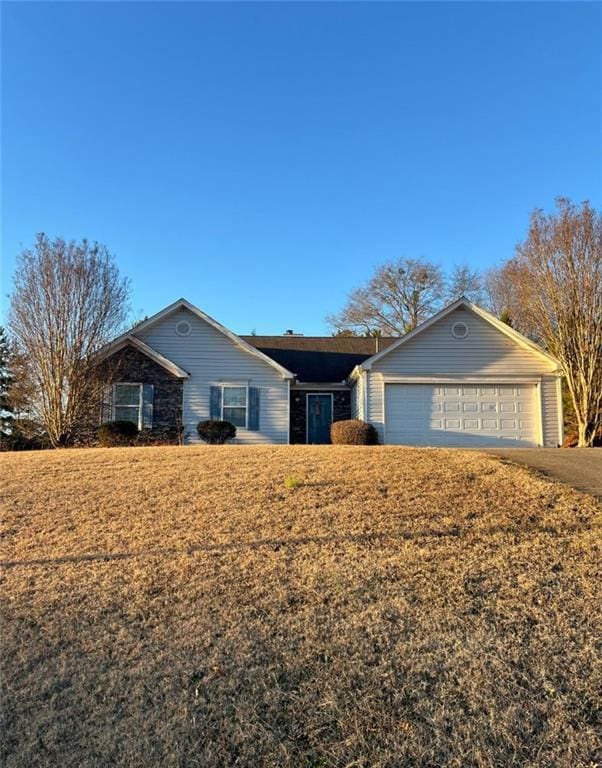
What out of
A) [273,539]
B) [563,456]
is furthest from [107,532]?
[563,456]

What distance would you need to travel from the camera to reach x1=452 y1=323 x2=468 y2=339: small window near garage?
18.7 m

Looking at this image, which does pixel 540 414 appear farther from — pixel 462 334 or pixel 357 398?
pixel 357 398

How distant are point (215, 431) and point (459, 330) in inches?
340

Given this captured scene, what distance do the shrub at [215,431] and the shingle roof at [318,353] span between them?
3.79 metres

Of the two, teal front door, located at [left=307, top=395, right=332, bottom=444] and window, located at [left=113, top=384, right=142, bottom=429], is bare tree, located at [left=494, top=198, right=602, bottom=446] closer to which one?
teal front door, located at [left=307, top=395, right=332, bottom=444]

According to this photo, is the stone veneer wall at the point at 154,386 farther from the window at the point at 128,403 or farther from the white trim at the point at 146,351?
the window at the point at 128,403

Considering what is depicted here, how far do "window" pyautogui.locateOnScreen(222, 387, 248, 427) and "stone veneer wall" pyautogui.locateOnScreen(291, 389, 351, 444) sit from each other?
6.74 feet

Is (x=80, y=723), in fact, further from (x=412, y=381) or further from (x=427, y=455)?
(x=412, y=381)

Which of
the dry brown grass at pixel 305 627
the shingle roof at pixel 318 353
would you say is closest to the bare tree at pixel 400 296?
the shingle roof at pixel 318 353

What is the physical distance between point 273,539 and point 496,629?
9.31ft

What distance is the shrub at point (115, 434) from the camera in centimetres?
1689

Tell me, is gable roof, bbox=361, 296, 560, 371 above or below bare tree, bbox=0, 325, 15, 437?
above

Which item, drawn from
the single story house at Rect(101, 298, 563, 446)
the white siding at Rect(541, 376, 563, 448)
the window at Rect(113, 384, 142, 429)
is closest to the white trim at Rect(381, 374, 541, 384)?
the single story house at Rect(101, 298, 563, 446)

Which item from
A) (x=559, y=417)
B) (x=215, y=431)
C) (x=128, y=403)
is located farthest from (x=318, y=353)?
(x=559, y=417)
